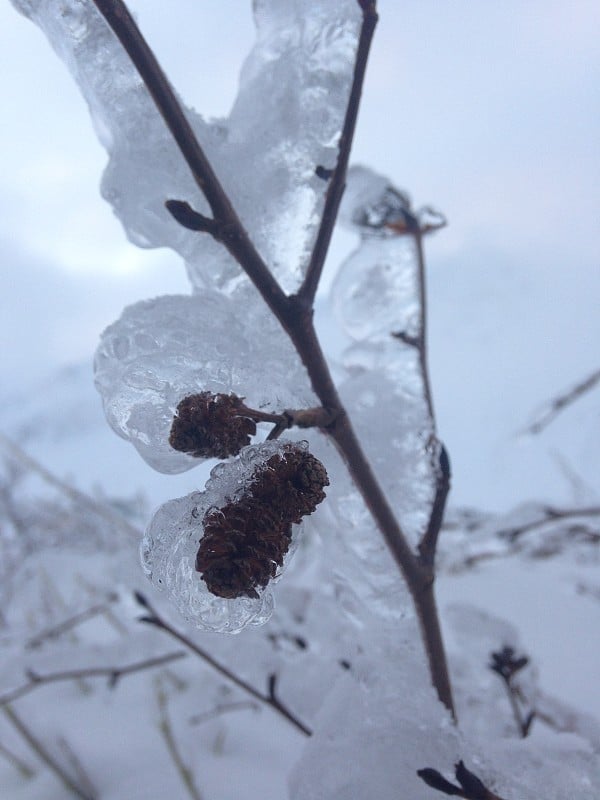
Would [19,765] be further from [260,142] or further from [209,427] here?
[260,142]

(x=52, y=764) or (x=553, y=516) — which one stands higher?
(x=553, y=516)

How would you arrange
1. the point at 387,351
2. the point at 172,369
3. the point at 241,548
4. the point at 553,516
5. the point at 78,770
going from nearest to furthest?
the point at 241,548 < the point at 172,369 < the point at 387,351 < the point at 78,770 < the point at 553,516

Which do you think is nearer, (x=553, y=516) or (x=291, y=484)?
(x=291, y=484)

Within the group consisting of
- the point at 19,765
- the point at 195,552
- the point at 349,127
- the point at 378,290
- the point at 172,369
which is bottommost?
the point at 19,765

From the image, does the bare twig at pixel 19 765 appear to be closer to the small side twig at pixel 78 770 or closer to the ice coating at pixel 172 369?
the small side twig at pixel 78 770

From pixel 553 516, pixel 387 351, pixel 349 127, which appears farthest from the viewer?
pixel 553 516

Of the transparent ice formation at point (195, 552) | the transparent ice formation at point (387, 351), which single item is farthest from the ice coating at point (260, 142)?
the transparent ice formation at point (195, 552)

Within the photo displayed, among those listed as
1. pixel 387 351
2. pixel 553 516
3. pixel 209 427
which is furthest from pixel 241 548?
pixel 553 516
